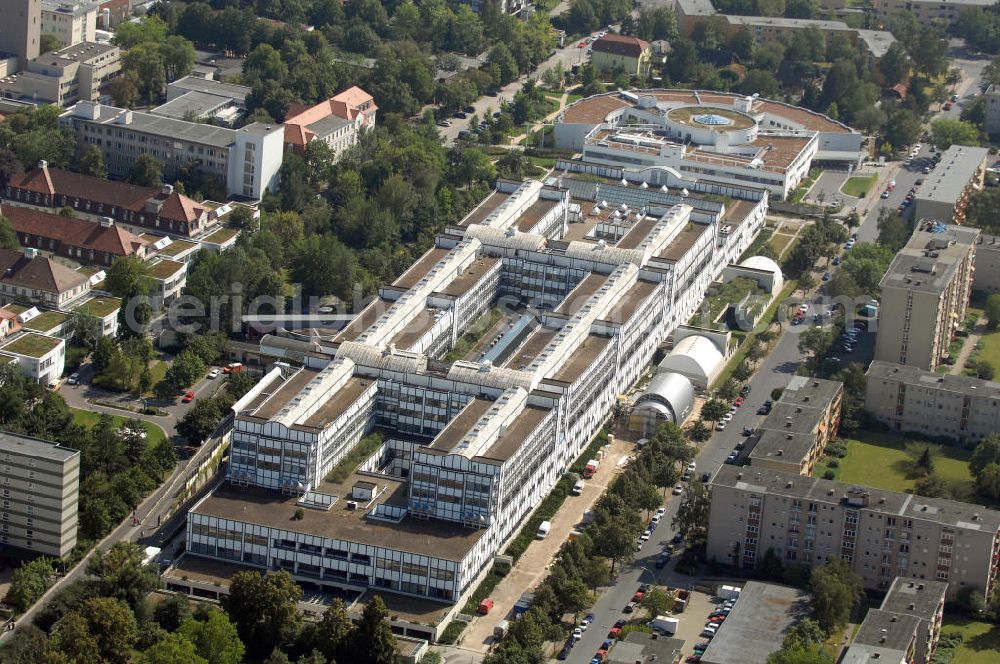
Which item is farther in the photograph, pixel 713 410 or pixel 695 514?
pixel 713 410

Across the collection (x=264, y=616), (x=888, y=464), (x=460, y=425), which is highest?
(x=460, y=425)

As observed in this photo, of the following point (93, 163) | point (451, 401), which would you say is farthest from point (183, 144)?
point (451, 401)

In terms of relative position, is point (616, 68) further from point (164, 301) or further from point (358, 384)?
point (358, 384)

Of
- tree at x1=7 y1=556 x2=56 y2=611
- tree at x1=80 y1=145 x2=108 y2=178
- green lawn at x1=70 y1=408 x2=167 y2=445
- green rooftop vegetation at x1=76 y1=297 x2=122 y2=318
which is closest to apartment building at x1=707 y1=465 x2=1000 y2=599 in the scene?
green lawn at x1=70 y1=408 x2=167 y2=445

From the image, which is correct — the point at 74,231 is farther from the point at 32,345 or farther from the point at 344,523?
the point at 344,523

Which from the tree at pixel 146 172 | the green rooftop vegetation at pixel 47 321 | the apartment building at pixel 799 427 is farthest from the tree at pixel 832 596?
the tree at pixel 146 172

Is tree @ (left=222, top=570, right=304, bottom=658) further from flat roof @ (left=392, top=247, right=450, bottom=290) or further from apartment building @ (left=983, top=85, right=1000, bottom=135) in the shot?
apartment building @ (left=983, top=85, right=1000, bottom=135)

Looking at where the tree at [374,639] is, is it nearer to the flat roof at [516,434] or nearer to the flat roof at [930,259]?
the flat roof at [516,434]
